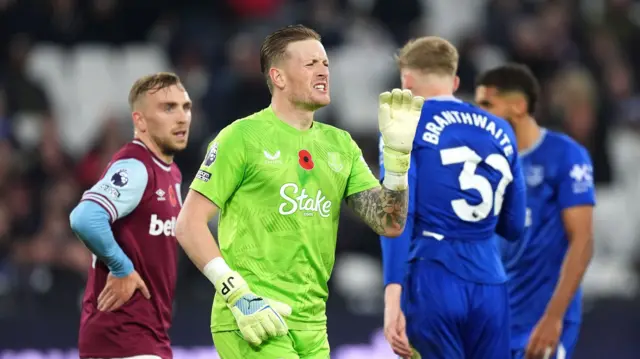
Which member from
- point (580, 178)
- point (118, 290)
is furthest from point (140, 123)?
point (580, 178)

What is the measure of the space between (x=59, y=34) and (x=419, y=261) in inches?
362

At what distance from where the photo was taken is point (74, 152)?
1373 centimetres

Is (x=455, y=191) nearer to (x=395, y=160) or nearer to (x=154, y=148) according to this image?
(x=395, y=160)

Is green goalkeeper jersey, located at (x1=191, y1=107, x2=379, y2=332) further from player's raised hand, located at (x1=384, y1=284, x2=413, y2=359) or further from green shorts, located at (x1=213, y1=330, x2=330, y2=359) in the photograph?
player's raised hand, located at (x1=384, y1=284, x2=413, y2=359)

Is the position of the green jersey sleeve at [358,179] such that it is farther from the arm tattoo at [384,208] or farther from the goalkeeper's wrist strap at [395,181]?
the goalkeeper's wrist strap at [395,181]

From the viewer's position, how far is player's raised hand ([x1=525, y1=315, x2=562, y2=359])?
7.73 meters

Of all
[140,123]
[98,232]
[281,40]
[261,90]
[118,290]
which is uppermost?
[261,90]

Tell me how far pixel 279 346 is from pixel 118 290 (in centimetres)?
149

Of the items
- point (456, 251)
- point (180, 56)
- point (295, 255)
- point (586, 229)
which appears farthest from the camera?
point (180, 56)

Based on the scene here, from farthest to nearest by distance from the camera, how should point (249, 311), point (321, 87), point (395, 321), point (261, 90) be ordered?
1. point (261, 90)
2. point (395, 321)
3. point (321, 87)
4. point (249, 311)

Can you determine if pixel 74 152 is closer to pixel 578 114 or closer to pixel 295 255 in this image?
pixel 578 114

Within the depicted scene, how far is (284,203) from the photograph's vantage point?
5.76 metres

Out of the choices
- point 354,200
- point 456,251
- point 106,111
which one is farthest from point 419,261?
point 106,111

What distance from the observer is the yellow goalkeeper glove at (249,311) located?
5.40 metres
